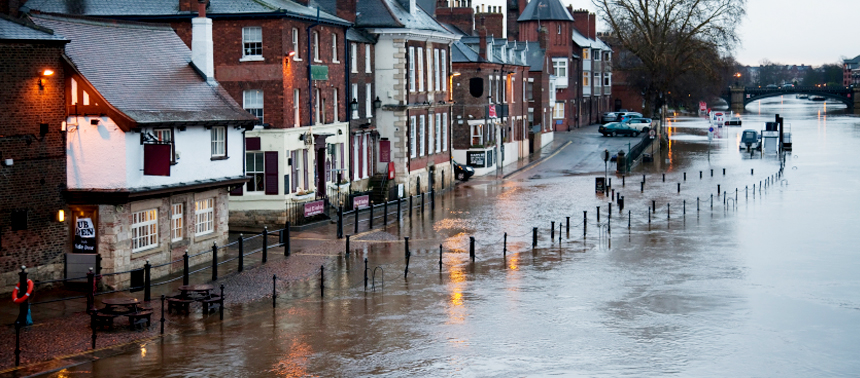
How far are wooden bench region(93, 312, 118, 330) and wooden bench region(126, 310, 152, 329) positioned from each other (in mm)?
378

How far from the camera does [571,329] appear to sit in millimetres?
24141

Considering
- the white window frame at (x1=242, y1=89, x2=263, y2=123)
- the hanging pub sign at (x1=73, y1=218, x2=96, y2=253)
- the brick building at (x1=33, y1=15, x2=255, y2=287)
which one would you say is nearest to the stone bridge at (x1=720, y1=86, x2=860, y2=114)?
the white window frame at (x1=242, y1=89, x2=263, y2=123)

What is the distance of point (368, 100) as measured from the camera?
50.5 metres

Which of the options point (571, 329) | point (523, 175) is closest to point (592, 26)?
point (523, 175)

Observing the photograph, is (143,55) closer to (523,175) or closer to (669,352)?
(669,352)

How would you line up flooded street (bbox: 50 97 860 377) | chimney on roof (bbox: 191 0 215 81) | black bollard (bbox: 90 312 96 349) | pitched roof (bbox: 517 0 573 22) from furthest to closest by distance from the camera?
pitched roof (bbox: 517 0 573 22)
chimney on roof (bbox: 191 0 215 81)
black bollard (bbox: 90 312 96 349)
flooded street (bbox: 50 97 860 377)

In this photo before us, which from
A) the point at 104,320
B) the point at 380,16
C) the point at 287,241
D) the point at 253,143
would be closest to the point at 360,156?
the point at 380,16

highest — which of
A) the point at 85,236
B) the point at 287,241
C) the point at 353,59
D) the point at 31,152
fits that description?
the point at 353,59

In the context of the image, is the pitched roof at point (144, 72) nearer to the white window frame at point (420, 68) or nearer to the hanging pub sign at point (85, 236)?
the hanging pub sign at point (85, 236)

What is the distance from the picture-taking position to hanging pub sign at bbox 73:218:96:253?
90.2 feet

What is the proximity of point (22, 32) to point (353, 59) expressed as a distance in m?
23.1

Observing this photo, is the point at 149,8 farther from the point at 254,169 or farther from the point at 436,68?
the point at 436,68

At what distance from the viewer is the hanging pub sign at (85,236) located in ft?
90.2

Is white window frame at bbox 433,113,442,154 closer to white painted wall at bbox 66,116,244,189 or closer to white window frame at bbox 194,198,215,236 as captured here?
white window frame at bbox 194,198,215,236
